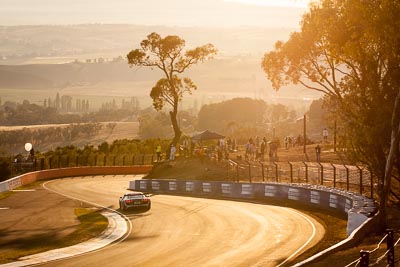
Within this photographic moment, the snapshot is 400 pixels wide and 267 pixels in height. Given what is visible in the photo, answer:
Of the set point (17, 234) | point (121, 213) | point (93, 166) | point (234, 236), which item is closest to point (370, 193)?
point (234, 236)

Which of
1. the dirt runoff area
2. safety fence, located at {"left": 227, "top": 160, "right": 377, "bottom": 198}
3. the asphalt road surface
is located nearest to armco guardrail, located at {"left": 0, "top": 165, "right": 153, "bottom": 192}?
the dirt runoff area

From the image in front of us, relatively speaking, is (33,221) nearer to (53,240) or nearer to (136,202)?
(136,202)

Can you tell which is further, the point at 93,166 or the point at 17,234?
the point at 93,166

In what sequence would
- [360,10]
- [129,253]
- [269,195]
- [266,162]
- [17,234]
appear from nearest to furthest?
[129,253]
[360,10]
[17,234]
[269,195]
[266,162]

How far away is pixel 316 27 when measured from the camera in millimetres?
39938

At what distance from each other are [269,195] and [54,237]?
58.5ft

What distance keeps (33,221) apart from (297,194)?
15.9 meters

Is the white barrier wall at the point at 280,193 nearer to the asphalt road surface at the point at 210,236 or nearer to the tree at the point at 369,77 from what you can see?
the tree at the point at 369,77

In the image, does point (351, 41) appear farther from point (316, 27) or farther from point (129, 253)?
point (129, 253)

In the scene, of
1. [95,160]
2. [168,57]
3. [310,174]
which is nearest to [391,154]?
[310,174]

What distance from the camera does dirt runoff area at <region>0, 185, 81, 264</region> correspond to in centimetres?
3259

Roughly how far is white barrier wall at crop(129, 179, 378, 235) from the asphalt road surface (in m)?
2.05

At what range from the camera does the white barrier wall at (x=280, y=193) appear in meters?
31.0

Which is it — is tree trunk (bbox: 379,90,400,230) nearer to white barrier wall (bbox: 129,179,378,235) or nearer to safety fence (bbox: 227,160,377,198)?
white barrier wall (bbox: 129,179,378,235)
